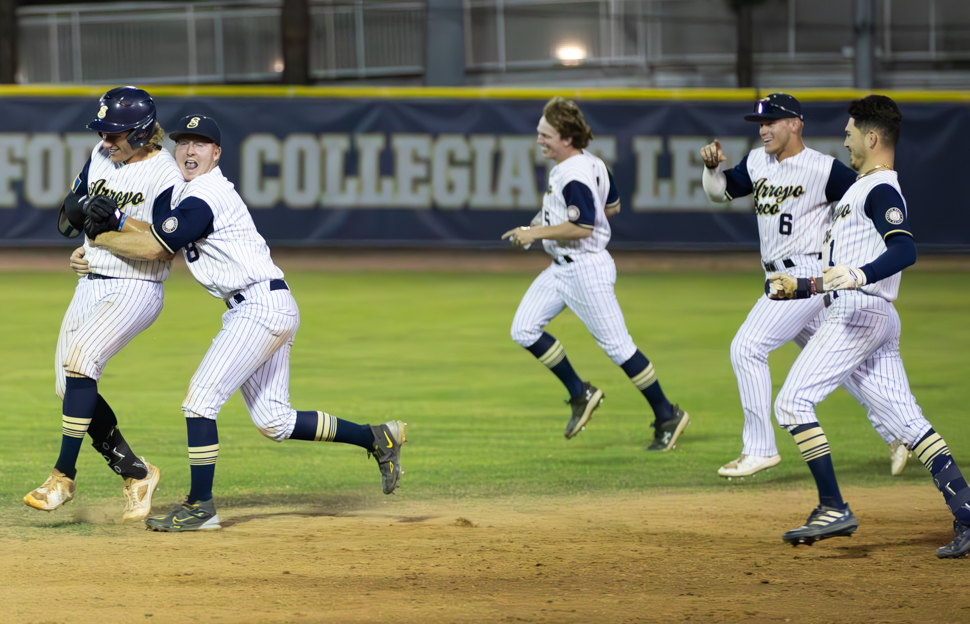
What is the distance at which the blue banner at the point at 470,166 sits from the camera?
49.5 ft

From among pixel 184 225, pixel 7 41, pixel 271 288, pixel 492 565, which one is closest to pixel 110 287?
pixel 184 225

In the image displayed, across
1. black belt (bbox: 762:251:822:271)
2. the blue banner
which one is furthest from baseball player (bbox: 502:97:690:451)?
the blue banner

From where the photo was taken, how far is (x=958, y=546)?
481cm

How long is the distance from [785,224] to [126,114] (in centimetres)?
344

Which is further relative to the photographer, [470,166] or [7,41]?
[7,41]

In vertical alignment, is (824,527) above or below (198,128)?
below

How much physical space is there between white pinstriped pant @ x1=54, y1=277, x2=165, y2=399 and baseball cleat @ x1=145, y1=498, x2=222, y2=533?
0.74m

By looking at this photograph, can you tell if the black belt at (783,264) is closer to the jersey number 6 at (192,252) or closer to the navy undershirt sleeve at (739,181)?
the navy undershirt sleeve at (739,181)

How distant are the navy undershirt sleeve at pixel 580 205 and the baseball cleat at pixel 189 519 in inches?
112

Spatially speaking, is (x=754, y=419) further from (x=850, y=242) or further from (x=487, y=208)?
(x=487, y=208)

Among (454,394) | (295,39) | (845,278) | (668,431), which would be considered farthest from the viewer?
Answer: (295,39)

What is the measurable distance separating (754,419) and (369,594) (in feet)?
9.19

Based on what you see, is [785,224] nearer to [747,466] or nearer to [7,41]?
[747,466]

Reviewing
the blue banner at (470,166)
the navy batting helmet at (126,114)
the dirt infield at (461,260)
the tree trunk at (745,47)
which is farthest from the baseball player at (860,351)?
the tree trunk at (745,47)
